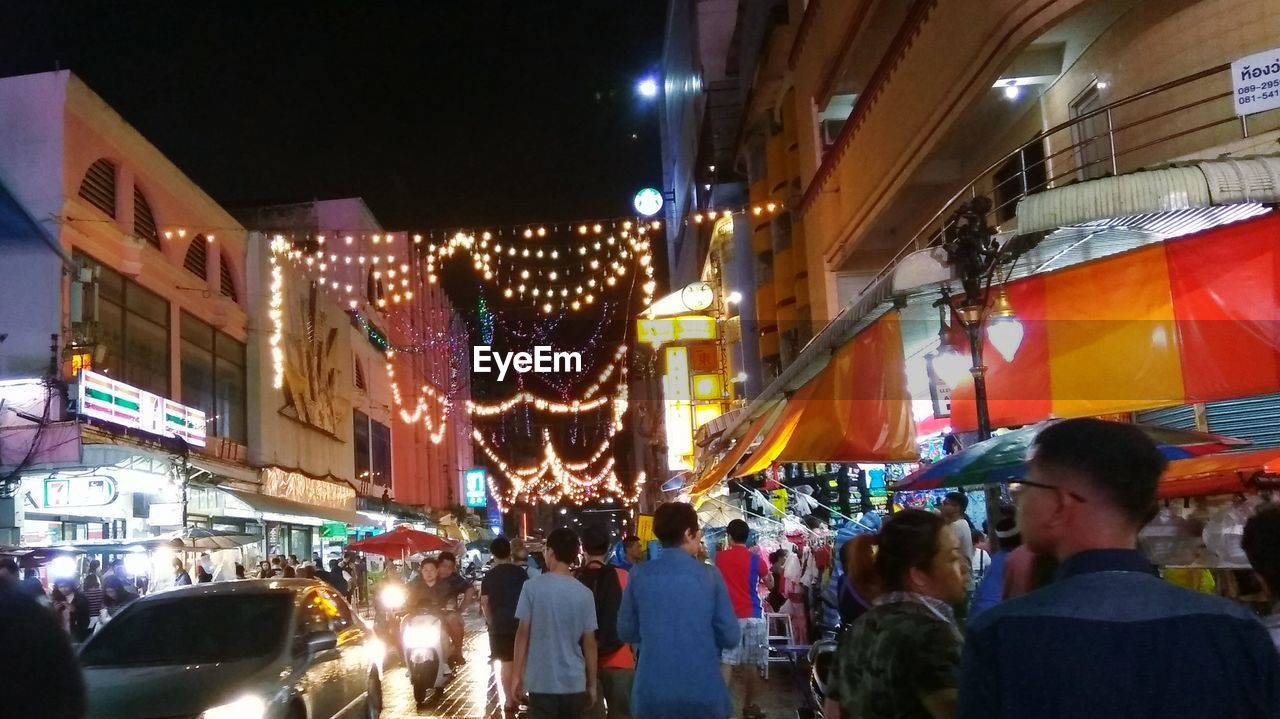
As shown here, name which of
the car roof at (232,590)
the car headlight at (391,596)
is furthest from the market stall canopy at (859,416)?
the car headlight at (391,596)

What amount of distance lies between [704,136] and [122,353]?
21.0 meters

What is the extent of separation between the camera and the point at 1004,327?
35.0 ft

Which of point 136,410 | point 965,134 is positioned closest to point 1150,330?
point 965,134

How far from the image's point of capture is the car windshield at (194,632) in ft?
26.4

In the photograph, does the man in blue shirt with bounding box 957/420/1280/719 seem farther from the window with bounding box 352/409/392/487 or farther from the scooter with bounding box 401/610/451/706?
the window with bounding box 352/409/392/487

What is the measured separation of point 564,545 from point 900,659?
414 cm

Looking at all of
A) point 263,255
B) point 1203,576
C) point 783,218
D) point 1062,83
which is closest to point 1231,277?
point 1203,576

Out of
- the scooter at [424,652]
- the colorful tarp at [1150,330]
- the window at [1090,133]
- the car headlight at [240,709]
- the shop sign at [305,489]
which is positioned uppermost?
the window at [1090,133]

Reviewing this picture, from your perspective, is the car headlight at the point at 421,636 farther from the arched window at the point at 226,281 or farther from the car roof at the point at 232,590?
the arched window at the point at 226,281

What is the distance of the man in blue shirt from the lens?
2016mm

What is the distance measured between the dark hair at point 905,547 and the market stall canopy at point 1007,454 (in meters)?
3.92

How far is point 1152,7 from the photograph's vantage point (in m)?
10.2

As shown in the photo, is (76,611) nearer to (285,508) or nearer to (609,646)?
(285,508)

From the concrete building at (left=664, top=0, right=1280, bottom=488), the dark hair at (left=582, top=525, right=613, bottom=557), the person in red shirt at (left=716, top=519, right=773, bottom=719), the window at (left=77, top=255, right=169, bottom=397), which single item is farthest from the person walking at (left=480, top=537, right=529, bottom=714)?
the window at (left=77, top=255, right=169, bottom=397)
